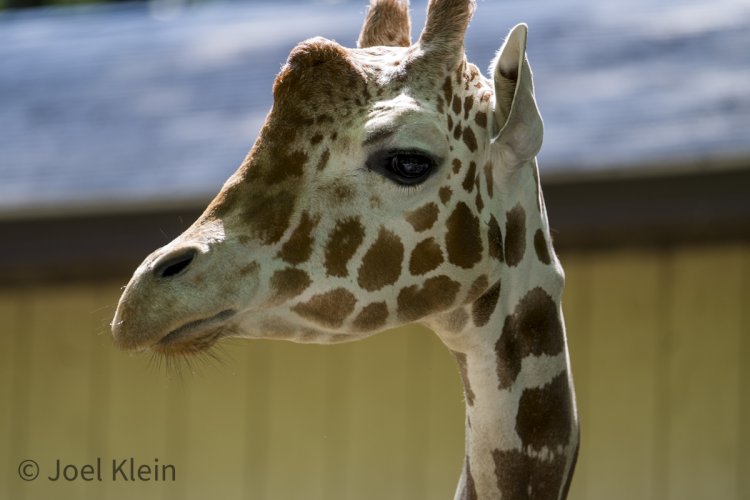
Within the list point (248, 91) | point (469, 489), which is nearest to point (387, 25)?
point (469, 489)

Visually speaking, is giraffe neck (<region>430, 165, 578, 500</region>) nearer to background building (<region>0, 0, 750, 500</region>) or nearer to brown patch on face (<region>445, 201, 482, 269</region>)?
brown patch on face (<region>445, 201, 482, 269</region>)

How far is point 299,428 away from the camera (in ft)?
20.7

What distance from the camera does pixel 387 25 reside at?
10.8 feet

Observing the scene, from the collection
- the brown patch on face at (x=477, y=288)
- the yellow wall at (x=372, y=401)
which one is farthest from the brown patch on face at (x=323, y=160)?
the yellow wall at (x=372, y=401)

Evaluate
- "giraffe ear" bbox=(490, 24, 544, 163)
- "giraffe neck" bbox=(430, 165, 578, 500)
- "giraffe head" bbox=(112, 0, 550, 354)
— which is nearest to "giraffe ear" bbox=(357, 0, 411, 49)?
"giraffe head" bbox=(112, 0, 550, 354)

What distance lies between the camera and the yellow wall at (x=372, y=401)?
5.93m

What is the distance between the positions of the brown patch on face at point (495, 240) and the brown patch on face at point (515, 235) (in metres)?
0.02

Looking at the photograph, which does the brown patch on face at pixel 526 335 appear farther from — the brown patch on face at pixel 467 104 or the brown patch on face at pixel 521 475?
the brown patch on face at pixel 467 104

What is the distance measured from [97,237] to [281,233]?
3083 millimetres

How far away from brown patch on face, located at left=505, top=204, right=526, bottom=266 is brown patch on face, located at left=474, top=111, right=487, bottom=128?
0.20 meters

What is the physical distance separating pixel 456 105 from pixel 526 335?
550 millimetres

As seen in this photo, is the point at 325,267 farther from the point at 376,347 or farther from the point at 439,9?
the point at 376,347

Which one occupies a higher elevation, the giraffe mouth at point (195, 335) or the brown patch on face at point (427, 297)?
the brown patch on face at point (427, 297)

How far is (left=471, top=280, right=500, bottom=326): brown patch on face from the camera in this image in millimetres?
2947
